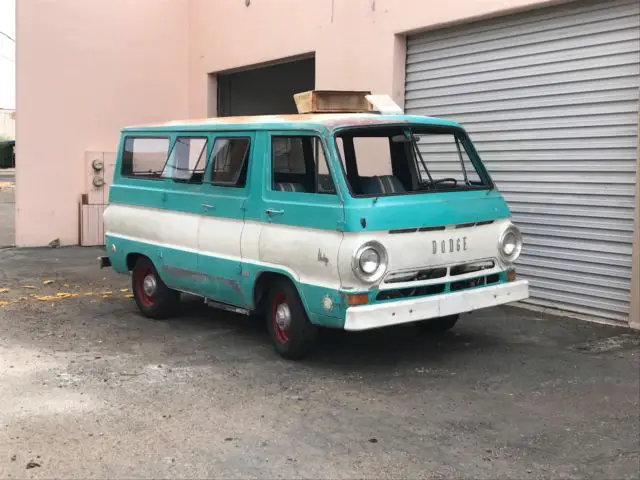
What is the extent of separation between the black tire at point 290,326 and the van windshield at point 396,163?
103 centimetres

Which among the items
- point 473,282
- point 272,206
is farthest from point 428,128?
point 272,206

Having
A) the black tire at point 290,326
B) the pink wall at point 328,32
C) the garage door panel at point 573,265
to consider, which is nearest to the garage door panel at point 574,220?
the garage door panel at point 573,265

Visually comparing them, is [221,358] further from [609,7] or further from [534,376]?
[609,7]

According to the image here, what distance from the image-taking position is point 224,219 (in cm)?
676

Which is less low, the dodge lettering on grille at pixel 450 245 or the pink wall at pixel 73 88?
the pink wall at pixel 73 88

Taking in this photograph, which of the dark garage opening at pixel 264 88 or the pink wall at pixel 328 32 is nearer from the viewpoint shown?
the pink wall at pixel 328 32

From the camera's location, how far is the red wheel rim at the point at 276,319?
20.7ft

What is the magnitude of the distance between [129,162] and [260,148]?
226 centimetres

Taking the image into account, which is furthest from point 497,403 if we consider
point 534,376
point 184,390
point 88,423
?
point 88,423

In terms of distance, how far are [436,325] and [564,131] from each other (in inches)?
104

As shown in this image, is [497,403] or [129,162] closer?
[497,403]

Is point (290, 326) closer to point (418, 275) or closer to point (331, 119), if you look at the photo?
point (418, 275)

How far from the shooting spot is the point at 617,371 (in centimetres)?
606

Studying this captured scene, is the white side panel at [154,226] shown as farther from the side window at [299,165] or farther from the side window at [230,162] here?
the side window at [299,165]
